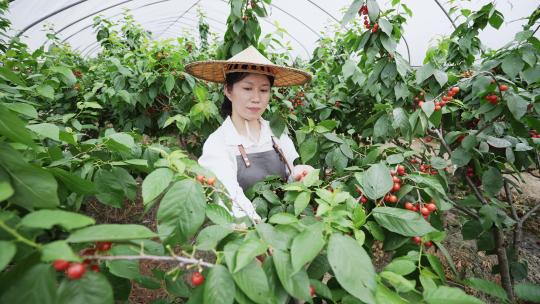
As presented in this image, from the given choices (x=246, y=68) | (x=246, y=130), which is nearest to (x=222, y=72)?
(x=246, y=68)

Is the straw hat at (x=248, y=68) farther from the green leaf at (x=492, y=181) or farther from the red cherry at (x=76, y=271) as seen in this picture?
the red cherry at (x=76, y=271)

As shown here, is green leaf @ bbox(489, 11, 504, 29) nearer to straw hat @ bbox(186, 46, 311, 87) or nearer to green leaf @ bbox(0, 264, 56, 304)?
straw hat @ bbox(186, 46, 311, 87)

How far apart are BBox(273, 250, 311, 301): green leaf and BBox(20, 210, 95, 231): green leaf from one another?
34cm

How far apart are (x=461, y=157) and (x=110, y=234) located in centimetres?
155

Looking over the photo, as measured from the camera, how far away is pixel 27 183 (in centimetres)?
55

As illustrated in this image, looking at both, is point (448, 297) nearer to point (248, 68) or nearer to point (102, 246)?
point (102, 246)

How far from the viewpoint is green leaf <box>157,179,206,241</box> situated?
2.05 ft

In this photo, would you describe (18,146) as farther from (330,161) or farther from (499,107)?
(499,107)

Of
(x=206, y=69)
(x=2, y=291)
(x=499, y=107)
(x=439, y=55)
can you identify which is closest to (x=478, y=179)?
(x=499, y=107)

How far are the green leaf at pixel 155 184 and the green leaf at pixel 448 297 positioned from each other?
65cm

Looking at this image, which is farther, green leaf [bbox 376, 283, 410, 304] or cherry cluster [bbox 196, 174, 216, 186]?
cherry cluster [bbox 196, 174, 216, 186]

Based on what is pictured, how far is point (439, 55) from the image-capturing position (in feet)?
7.83

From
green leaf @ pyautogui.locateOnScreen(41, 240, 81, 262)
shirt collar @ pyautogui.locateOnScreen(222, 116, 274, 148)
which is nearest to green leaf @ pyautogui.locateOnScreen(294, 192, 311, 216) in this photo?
green leaf @ pyautogui.locateOnScreen(41, 240, 81, 262)

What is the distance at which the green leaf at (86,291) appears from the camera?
43 centimetres
